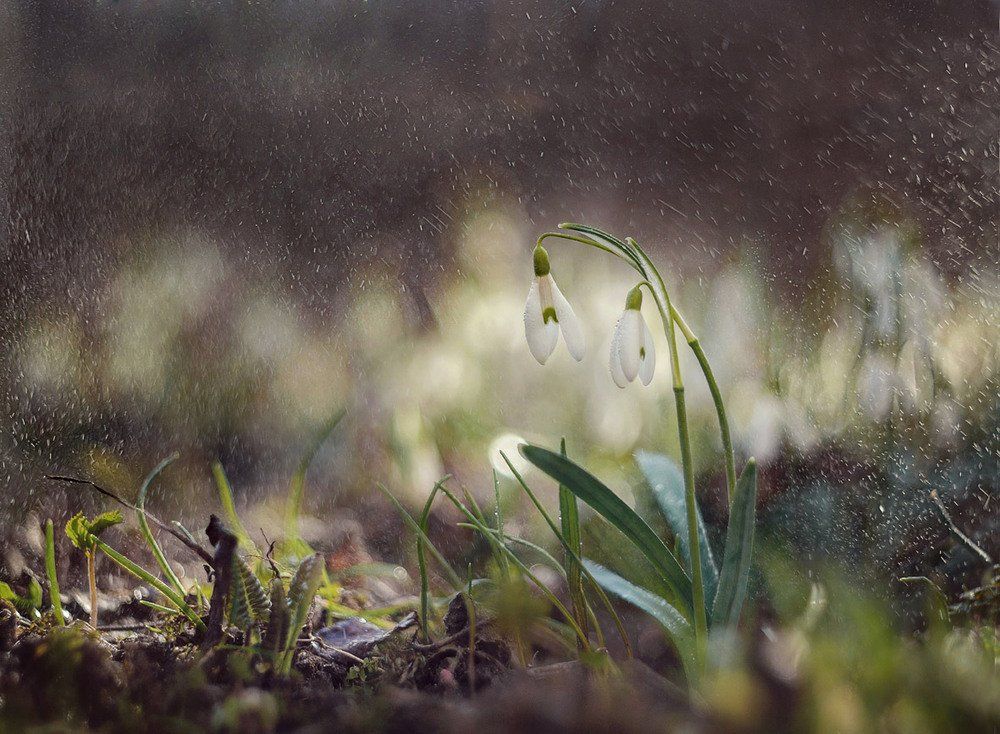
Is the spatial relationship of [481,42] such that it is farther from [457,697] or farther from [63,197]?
[457,697]

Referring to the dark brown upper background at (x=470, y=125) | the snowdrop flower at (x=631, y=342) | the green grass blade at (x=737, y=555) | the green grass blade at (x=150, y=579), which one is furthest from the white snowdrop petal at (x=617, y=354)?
the green grass blade at (x=150, y=579)

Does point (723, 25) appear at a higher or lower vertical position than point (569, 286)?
higher

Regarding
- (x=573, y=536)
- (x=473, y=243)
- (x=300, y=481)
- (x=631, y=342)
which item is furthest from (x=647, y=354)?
(x=300, y=481)

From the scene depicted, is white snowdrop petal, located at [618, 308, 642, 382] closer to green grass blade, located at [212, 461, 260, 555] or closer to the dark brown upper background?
the dark brown upper background

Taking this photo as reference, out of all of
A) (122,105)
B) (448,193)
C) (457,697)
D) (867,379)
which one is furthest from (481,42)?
(457,697)

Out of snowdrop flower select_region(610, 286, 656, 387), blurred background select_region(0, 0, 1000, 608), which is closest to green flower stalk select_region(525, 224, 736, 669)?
snowdrop flower select_region(610, 286, 656, 387)
